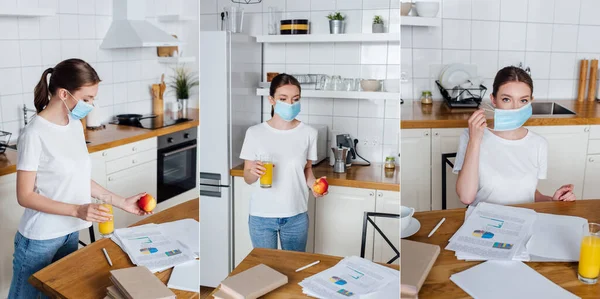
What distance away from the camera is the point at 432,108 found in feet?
3.04

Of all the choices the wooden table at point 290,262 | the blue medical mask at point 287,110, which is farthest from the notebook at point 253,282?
the blue medical mask at point 287,110

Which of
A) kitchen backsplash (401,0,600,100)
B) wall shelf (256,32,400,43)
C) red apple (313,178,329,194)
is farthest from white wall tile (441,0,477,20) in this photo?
red apple (313,178,329,194)

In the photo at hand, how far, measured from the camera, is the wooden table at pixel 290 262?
957mm

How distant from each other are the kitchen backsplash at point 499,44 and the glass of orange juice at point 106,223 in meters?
0.62

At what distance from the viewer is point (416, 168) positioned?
0.91 metres

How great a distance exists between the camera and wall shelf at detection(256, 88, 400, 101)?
0.92m

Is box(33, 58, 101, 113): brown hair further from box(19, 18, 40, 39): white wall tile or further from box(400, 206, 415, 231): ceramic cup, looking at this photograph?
box(400, 206, 415, 231): ceramic cup

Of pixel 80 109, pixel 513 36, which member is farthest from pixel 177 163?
pixel 513 36

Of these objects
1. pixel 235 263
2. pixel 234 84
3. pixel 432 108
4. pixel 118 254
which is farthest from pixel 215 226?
pixel 432 108

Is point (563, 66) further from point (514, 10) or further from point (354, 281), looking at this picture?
point (354, 281)

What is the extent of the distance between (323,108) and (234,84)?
197 mm

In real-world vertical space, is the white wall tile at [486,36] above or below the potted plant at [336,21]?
below

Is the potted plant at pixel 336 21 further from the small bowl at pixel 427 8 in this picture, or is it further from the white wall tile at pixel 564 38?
the white wall tile at pixel 564 38

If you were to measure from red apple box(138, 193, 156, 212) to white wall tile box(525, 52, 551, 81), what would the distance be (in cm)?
78
